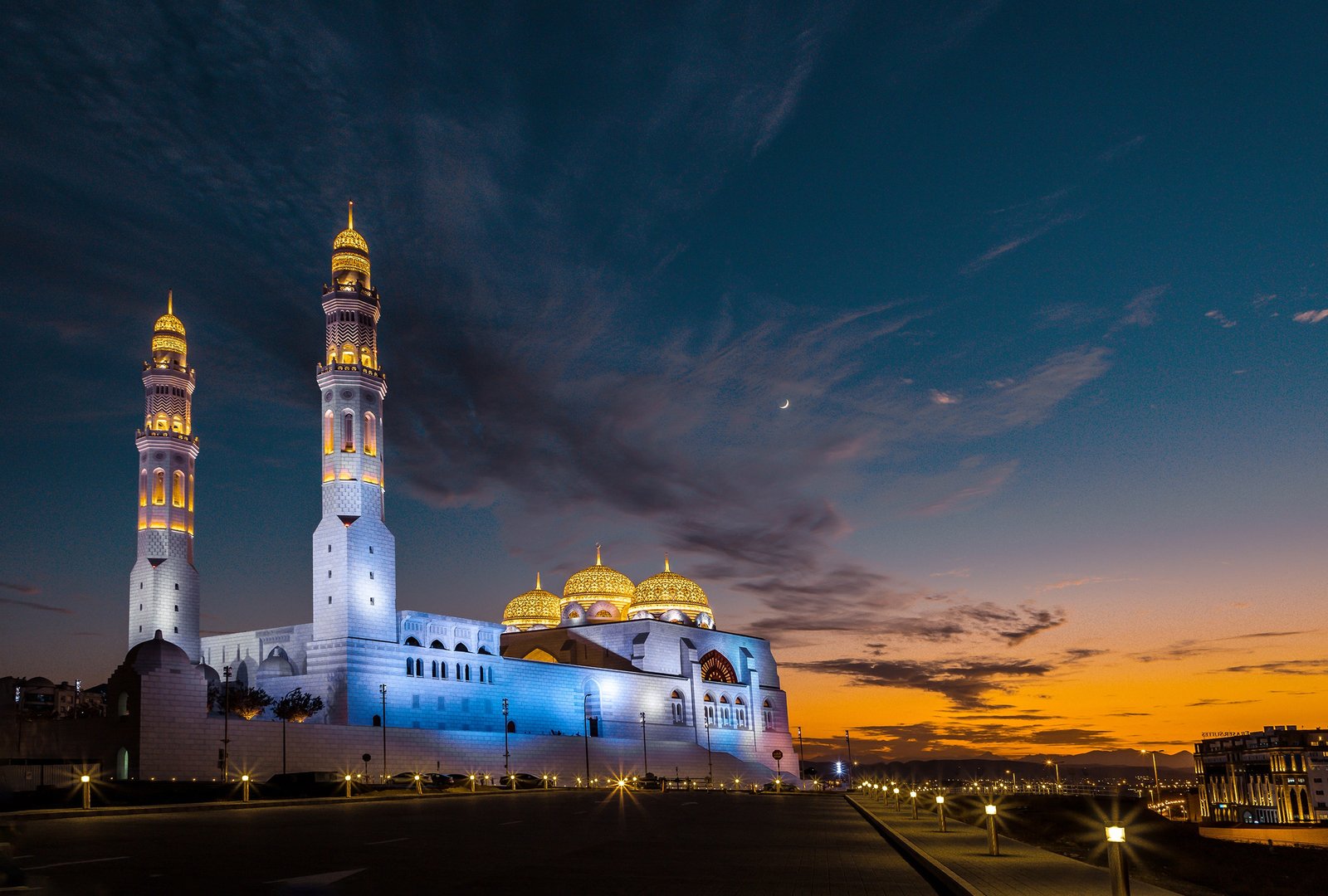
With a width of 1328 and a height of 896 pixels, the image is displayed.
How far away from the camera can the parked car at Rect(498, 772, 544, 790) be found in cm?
6231

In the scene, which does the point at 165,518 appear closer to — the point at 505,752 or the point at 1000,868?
the point at 505,752

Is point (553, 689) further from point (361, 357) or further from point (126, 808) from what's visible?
point (126, 808)

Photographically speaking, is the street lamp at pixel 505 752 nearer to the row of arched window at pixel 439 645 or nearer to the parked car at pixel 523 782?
the parked car at pixel 523 782

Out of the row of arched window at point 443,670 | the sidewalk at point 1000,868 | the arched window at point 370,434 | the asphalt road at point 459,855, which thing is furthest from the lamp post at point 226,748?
the sidewalk at point 1000,868

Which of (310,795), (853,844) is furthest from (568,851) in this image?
(310,795)

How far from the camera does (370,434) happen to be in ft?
235

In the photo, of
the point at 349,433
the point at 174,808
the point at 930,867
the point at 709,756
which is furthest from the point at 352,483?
the point at 930,867

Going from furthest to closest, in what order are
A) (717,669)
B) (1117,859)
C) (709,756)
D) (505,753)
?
(717,669) < (709,756) < (505,753) < (1117,859)

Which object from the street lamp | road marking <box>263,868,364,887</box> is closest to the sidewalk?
road marking <box>263,868,364,887</box>

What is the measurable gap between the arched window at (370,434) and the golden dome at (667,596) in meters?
44.8

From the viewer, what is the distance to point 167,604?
74438mm

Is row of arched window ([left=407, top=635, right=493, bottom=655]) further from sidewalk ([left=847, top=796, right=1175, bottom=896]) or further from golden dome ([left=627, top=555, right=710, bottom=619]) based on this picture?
sidewalk ([left=847, top=796, right=1175, bottom=896])

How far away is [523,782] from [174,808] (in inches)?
1405

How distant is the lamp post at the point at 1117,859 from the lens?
30.6 ft
